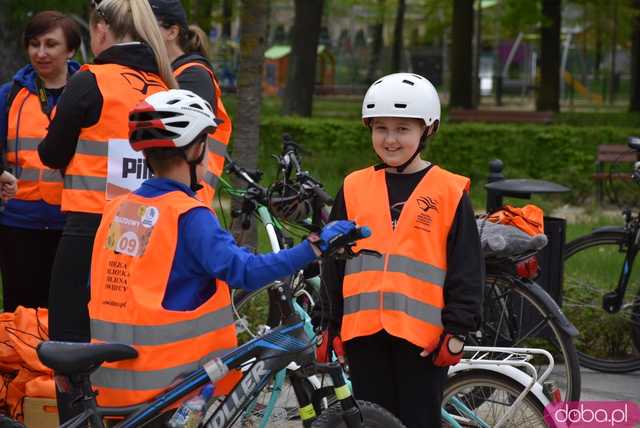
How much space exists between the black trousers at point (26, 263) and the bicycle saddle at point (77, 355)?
6.60 ft

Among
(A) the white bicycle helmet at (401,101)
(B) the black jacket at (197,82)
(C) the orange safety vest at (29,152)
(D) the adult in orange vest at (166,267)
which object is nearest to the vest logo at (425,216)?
(A) the white bicycle helmet at (401,101)

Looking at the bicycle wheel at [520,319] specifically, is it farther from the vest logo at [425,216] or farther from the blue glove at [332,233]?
the blue glove at [332,233]

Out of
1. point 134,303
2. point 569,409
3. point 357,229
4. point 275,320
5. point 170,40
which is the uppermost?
point 170,40

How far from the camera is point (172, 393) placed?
3652mm

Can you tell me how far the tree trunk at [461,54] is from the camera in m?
25.8

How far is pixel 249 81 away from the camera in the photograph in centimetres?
865

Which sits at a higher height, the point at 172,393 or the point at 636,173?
the point at 636,173

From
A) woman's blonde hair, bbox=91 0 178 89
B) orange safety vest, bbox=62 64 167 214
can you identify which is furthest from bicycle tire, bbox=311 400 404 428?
woman's blonde hair, bbox=91 0 178 89

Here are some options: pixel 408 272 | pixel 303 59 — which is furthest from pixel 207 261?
pixel 303 59

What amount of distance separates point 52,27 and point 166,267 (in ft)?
7.93

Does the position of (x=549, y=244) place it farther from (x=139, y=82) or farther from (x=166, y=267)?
(x=166, y=267)

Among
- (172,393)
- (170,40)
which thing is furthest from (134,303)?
(170,40)

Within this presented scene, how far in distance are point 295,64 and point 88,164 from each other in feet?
64.6

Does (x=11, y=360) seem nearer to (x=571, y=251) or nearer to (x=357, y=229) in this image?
(x=357, y=229)
